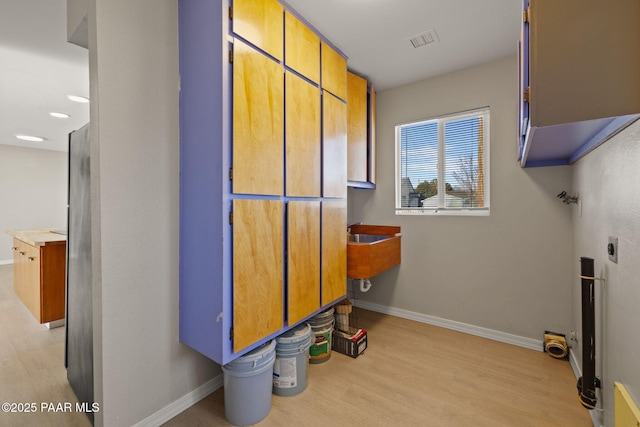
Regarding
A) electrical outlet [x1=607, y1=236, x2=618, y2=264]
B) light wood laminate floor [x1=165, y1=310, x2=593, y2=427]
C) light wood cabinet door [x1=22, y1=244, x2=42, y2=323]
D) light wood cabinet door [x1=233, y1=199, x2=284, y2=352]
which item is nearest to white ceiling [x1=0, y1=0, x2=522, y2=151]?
light wood cabinet door [x1=233, y1=199, x2=284, y2=352]

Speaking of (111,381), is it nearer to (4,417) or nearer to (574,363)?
(4,417)

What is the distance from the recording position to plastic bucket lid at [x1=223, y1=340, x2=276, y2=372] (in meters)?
1.63

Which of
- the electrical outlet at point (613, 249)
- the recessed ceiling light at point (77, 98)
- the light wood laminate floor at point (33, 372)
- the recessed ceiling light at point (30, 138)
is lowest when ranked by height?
the light wood laminate floor at point (33, 372)

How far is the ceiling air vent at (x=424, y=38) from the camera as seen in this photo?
2270 millimetres

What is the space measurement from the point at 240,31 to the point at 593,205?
232cm

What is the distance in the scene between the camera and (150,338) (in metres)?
1.61

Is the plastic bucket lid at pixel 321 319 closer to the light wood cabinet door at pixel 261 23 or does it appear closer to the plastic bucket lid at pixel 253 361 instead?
the plastic bucket lid at pixel 253 361

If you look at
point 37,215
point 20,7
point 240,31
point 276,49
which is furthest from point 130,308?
point 37,215

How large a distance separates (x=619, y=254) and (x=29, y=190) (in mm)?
9586

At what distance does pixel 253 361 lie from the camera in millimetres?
1639

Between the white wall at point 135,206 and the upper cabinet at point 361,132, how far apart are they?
1650 millimetres

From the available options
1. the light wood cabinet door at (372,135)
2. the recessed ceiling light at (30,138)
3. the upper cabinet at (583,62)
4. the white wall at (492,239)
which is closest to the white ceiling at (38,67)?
the recessed ceiling light at (30,138)

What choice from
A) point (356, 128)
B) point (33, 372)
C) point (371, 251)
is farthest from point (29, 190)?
point (371, 251)

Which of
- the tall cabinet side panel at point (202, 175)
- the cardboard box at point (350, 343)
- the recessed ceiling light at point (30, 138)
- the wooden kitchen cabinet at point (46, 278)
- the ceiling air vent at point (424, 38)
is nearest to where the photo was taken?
the tall cabinet side panel at point (202, 175)
